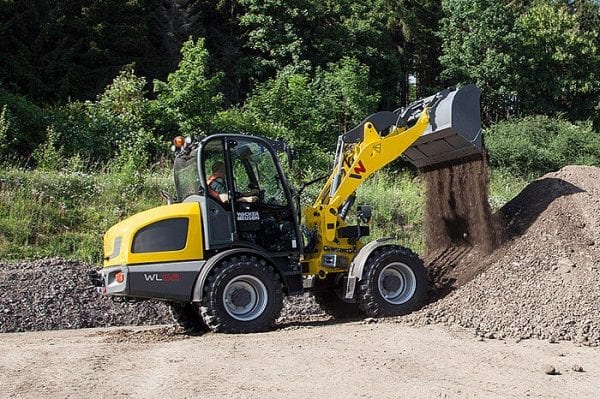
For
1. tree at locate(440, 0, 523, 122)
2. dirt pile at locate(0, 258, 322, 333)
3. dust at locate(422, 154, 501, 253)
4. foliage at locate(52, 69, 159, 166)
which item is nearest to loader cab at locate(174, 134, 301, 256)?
dirt pile at locate(0, 258, 322, 333)

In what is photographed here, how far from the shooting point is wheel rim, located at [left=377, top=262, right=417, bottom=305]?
9.36 m

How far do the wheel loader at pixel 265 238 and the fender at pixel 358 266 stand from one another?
0.5 inches

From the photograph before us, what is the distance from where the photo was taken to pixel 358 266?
30.3 ft

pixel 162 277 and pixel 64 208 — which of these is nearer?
pixel 162 277

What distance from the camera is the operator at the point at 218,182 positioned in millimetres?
8815

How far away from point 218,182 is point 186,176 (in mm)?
603

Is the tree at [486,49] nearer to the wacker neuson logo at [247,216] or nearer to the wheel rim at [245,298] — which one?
the wacker neuson logo at [247,216]

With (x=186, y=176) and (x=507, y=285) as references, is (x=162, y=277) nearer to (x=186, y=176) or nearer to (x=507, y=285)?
(x=186, y=176)

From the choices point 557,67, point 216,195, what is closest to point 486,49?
point 557,67

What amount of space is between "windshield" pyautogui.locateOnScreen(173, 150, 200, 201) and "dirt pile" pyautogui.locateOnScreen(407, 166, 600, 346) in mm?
2944

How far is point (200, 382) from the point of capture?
20.5 feet

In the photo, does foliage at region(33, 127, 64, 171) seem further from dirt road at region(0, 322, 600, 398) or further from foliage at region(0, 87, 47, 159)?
dirt road at region(0, 322, 600, 398)

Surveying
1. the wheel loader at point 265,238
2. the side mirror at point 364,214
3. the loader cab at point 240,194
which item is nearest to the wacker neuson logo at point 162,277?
the wheel loader at point 265,238

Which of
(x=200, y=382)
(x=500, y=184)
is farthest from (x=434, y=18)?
(x=200, y=382)
